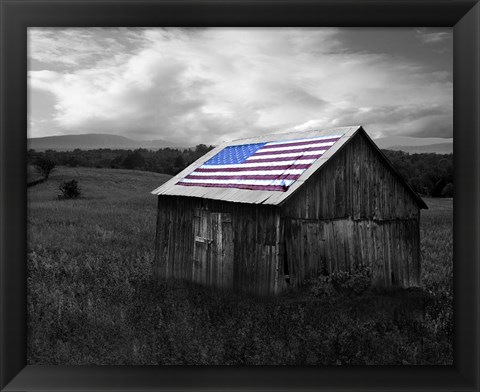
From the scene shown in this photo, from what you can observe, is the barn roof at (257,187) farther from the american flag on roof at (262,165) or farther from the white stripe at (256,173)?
the white stripe at (256,173)

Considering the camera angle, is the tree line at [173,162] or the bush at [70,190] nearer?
the tree line at [173,162]

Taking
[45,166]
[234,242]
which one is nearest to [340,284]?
[234,242]

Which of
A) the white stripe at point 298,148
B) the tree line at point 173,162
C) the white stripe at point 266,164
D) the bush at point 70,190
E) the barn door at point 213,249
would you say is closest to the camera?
the tree line at point 173,162

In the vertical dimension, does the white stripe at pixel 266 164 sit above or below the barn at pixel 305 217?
above

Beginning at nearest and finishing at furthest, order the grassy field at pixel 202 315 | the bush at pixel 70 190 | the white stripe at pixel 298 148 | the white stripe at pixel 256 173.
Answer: the grassy field at pixel 202 315 < the white stripe at pixel 256 173 < the white stripe at pixel 298 148 < the bush at pixel 70 190

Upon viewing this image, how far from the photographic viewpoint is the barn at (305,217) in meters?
11.5

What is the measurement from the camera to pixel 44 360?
29.5ft

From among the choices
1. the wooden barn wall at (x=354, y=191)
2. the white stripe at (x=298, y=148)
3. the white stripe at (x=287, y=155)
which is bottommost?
the wooden barn wall at (x=354, y=191)

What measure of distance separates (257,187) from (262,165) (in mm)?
1213

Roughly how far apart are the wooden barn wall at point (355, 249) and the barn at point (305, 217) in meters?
0.02
